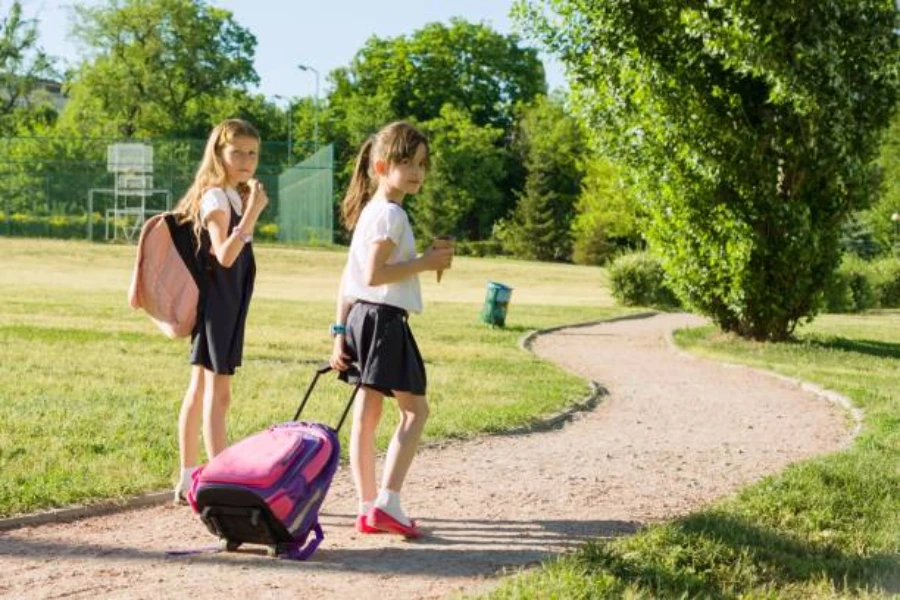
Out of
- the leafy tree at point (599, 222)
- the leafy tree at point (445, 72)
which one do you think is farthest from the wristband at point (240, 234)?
the leafy tree at point (445, 72)

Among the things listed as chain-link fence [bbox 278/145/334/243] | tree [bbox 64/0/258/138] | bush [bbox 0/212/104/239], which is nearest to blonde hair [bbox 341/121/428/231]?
chain-link fence [bbox 278/145/334/243]

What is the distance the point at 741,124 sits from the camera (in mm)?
16484

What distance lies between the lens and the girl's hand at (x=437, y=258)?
507cm

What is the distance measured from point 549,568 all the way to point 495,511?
1438mm

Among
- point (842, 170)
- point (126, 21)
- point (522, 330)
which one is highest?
point (126, 21)

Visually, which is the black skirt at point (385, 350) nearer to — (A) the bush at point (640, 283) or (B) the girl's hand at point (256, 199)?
(B) the girl's hand at point (256, 199)

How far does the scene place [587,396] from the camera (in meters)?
11.1

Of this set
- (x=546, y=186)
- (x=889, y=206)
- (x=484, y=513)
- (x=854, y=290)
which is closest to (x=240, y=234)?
(x=484, y=513)

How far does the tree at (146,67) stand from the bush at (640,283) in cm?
4787

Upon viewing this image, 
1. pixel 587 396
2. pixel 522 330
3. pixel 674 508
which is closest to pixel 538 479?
pixel 674 508

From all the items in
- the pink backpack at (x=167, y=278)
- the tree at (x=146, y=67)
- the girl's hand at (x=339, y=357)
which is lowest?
the girl's hand at (x=339, y=357)

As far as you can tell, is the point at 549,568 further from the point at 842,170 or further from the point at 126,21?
the point at 126,21

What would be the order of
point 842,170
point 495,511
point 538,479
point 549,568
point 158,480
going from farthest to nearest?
point 842,170, point 538,479, point 158,480, point 495,511, point 549,568

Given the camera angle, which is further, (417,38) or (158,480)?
(417,38)
